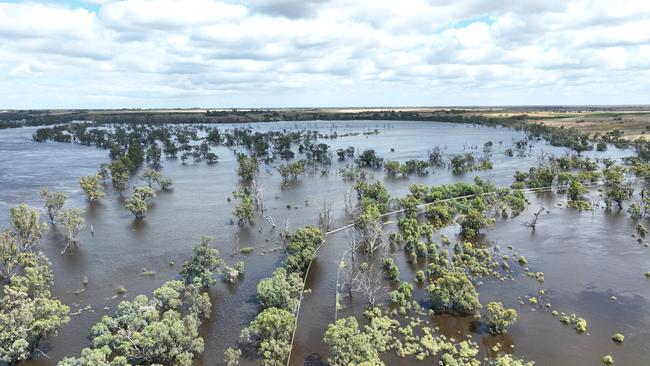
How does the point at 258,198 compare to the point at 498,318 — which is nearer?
the point at 498,318

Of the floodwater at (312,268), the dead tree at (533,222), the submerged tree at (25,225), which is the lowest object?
the floodwater at (312,268)

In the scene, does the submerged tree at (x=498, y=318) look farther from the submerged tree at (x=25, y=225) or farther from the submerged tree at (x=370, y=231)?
the submerged tree at (x=25, y=225)

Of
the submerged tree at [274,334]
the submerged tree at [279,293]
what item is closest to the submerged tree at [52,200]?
the submerged tree at [279,293]

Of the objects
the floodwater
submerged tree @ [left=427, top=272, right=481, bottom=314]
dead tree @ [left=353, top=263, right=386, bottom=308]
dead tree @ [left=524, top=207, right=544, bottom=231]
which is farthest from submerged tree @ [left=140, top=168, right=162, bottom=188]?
dead tree @ [left=524, top=207, right=544, bottom=231]

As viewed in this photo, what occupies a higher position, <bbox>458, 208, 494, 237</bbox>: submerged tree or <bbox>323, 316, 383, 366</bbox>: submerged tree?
<bbox>458, 208, 494, 237</bbox>: submerged tree

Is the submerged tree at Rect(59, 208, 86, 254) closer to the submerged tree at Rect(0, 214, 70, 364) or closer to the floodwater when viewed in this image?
the floodwater

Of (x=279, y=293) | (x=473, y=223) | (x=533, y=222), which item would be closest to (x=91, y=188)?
(x=279, y=293)

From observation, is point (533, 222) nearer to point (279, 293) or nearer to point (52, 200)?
point (279, 293)

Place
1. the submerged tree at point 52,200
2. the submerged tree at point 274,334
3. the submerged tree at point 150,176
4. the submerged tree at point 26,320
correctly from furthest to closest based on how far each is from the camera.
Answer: the submerged tree at point 150,176, the submerged tree at point 52,200, the submerged tree at point 274,334, the submerged tree at point 26,320

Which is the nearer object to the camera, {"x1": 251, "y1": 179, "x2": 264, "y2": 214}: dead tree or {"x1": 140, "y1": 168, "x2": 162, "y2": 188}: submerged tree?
{"x1": 251, "y1": 179, "x2": 264, "y2": 214}: dead tree
